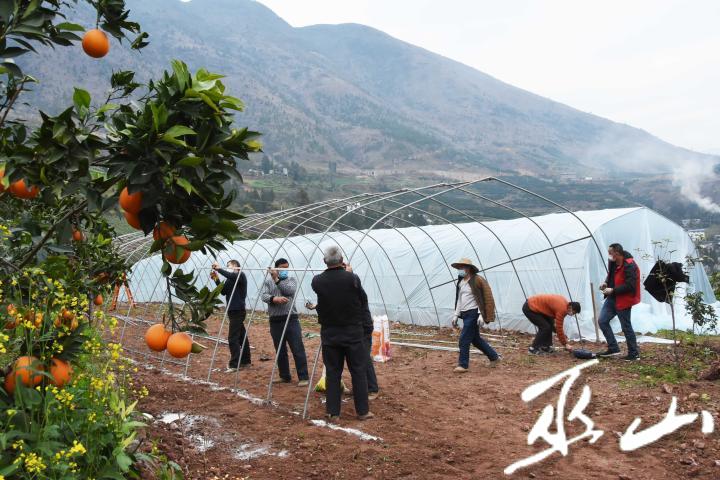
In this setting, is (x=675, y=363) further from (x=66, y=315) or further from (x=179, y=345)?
(x=66, y=315)

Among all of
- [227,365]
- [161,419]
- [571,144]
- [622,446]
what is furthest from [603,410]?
[571,144]

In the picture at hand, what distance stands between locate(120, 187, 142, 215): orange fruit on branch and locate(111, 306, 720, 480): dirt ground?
114 inches

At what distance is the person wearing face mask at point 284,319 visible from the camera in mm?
8016

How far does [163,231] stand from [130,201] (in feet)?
0.64

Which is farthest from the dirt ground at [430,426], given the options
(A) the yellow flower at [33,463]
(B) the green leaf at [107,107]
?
(B) the green leaf at [107,107]

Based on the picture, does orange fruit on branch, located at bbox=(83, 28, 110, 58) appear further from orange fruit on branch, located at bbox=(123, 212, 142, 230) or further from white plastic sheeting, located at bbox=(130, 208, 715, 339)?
white plastic sheeting, located at bbox=(130, 208, 715, 339)

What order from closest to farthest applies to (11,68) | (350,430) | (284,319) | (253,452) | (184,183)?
1. (184,183)
2. (11,68)
3. (253,452)
4. (350,430)
5. (284,319)

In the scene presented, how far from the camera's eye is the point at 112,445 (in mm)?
3326

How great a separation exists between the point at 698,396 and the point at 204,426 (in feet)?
18.4

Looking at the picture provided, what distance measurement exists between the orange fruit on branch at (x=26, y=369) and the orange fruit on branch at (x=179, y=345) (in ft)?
2.13

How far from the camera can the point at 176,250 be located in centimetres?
237

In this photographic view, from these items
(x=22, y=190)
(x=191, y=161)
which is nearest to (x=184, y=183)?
(x=191, y=161)

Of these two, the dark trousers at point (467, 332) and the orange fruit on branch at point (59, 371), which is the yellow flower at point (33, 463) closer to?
the orange fruit on branch at point (59, 371)

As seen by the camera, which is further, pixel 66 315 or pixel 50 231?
pixel 66 315
